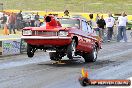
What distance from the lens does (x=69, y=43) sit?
48.9 feet

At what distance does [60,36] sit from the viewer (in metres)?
14.6

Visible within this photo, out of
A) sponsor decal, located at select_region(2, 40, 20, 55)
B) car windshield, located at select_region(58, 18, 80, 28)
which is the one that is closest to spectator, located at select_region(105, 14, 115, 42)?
sponsor decal, located at select_region(2, 40, 20, 55)

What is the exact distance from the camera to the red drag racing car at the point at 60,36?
14711 mm

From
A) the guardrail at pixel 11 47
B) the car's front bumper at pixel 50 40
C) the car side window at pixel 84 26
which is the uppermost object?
the car side window at pixel 84 26

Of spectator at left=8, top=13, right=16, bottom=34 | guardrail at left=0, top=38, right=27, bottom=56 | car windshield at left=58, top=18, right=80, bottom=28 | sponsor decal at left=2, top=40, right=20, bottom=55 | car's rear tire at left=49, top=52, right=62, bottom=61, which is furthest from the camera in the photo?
spectator at left=8, top=13, right=16, bottom=34

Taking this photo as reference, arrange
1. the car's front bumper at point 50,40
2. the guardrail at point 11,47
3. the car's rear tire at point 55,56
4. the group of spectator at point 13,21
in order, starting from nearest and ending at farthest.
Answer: the car's front bumper at point 50,40 → the car's rear tire at point 55,56 → the guardrail at point 11,47 → the group of spectator at point 13,21

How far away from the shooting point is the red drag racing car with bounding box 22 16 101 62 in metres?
14.7

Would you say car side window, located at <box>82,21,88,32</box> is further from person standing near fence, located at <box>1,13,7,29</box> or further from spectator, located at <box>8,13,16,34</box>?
person standing near fence, located at <box>1,13,7,29</box>

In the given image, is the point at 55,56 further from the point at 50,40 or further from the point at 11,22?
the point at 11,22

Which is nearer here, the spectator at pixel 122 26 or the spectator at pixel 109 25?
the spectator at pixel 122 26

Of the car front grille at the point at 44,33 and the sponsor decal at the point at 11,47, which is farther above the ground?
the car front grille at the point at 44,33

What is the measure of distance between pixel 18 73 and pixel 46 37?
6.73 ft

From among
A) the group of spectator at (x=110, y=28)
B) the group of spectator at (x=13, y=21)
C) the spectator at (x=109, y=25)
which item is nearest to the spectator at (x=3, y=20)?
the group of spectator at (x=13, y=21)

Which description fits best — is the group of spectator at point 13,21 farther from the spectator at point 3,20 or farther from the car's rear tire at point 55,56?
the car's rear tire at point 55,56
